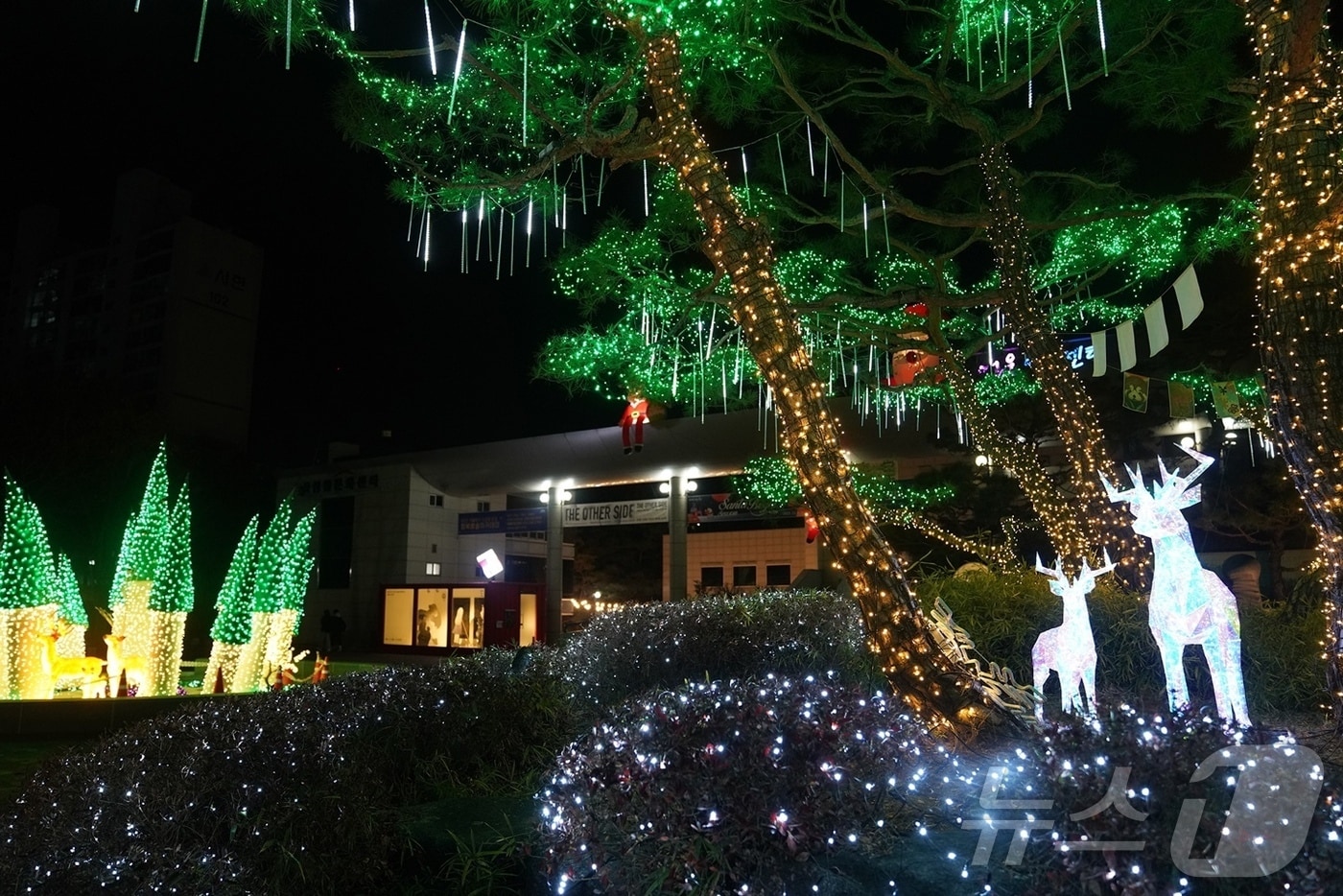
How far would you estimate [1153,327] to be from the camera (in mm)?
7734

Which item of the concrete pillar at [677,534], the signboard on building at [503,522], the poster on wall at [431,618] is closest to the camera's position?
the concrete pillar at [677,534]

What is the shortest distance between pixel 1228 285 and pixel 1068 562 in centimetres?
925

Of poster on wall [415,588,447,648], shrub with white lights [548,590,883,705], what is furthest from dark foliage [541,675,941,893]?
poster on wall [415,588,447,648]

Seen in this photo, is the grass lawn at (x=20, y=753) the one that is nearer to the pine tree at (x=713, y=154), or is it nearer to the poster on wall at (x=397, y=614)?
the pine tree at (x=713, y=154)

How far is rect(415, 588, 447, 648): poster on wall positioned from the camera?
23.7 m

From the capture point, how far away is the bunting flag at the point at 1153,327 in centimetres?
706

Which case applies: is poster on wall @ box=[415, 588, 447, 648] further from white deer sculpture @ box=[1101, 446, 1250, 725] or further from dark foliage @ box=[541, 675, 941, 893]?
white deer sculpture @ box=[1101, 446, 1250, 725]

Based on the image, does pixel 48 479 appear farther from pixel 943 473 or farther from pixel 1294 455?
pixel 1294 455

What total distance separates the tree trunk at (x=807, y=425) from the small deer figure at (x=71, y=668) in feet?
31.6

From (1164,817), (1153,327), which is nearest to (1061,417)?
(1153,327)

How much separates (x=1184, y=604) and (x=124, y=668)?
1135 centimetres

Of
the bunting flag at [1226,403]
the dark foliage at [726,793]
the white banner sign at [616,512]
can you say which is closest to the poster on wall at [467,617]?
the white banner sign at [616,512]

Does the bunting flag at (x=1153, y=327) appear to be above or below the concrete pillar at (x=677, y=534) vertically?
above

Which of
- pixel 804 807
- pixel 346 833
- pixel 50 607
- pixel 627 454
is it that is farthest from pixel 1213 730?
pixel 627 454
